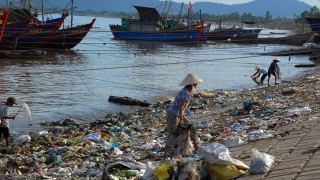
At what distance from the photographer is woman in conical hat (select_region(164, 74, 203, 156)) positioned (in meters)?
5.80

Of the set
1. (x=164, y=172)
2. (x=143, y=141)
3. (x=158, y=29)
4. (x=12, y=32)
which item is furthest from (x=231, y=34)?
(x=164, y=172)

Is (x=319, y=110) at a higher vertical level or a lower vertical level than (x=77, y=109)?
higher

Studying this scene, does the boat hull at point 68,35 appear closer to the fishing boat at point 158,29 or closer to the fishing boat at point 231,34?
the fishing boat at point 158,29

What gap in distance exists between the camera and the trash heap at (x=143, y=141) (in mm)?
4770

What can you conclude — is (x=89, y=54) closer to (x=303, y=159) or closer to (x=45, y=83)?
(x=45, y=83)

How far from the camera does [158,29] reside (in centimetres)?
4709

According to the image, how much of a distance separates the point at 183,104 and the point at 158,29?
41.7 m

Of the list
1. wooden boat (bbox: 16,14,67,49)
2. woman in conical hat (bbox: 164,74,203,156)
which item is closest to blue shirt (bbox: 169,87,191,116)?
woman in conical hat (bbox: 164,74,203,156)

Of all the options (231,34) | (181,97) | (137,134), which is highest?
(181,97)

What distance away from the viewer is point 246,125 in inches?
319

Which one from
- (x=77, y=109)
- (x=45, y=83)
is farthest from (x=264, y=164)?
(x=45, y=83)

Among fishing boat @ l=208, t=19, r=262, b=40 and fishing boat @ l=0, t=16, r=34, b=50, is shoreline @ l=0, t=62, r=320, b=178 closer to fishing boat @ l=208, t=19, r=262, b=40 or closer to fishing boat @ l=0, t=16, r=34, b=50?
fishing boat @ l=0, t=16, r=34, b=50

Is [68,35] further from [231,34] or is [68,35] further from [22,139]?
[22,139]

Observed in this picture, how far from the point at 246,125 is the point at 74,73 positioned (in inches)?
608
